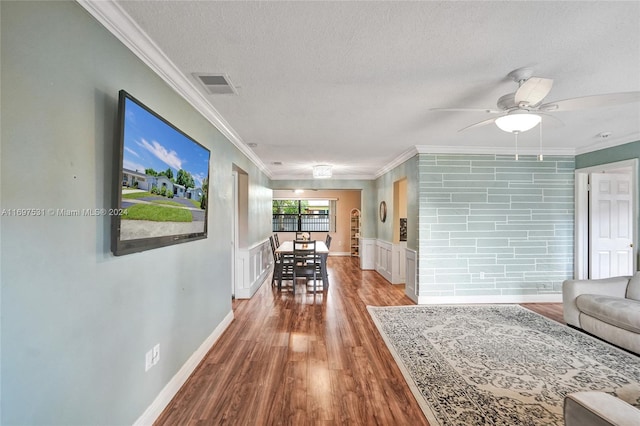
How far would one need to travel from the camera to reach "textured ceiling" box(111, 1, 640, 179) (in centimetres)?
145

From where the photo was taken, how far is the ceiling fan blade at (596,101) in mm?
1706

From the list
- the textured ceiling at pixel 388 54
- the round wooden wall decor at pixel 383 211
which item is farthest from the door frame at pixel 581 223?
the round wooden wall decor at pixel 383 211

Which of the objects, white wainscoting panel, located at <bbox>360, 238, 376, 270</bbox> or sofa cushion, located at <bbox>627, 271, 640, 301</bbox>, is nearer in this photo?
sofa cushion, located at <bbox>627, 271, 640, 301</bbox>

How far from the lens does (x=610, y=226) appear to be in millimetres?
4250

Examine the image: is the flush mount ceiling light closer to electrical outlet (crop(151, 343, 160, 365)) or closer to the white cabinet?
electrical outlet (crop(151, 343, 160, 365))

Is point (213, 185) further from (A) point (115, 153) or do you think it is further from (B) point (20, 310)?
(B) point (20, 310)

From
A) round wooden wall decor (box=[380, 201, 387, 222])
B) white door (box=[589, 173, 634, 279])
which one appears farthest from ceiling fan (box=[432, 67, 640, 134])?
round wooden wall decor (box=[380, 201, 387, 222])

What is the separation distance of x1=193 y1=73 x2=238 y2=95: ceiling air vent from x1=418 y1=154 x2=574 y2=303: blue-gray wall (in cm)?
306

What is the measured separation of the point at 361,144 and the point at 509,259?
9.69 ft

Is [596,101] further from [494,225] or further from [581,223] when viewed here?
[581,223]

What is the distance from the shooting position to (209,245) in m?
2.85

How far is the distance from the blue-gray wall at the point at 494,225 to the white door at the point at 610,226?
278mm

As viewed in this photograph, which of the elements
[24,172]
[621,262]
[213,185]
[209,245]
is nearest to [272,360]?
[209,245]

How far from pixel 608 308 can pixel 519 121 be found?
8.00ft
